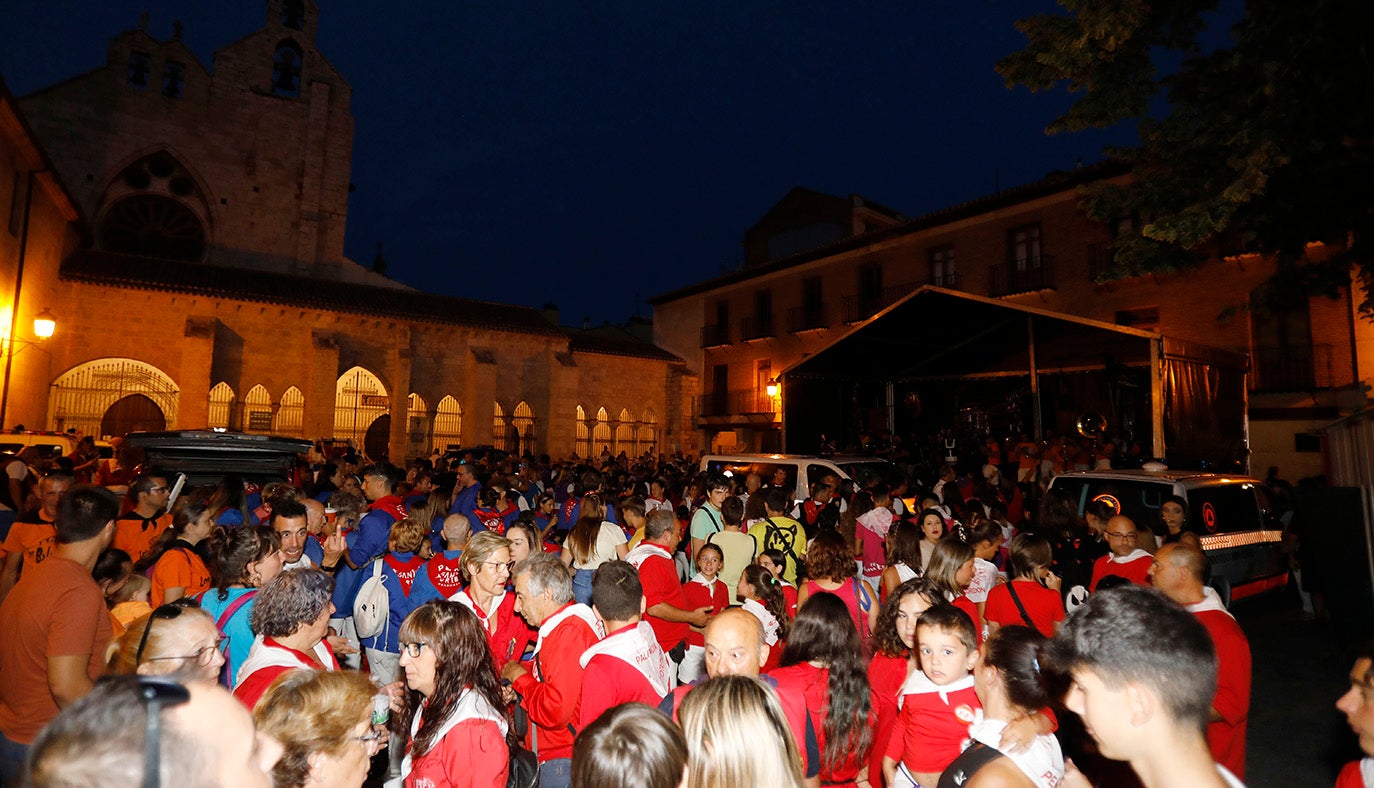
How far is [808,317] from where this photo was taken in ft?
88.3

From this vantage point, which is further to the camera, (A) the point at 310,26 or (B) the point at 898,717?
(A) the point at 310,26

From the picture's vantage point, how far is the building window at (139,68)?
2442 cm

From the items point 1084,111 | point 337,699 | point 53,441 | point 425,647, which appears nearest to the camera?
point 337,699

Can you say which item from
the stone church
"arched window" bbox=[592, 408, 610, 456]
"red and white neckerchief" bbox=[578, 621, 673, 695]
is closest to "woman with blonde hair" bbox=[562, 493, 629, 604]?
"red and white neckerchief" bbox=[578, 621, 673, 695]

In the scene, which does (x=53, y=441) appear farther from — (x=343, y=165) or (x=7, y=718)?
(x=343, y=165)

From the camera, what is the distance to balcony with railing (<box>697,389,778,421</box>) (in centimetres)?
2772

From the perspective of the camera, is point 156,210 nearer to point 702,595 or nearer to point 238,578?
point 238,578

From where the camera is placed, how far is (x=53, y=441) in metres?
10.3

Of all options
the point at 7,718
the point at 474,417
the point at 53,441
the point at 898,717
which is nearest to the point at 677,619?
the point at 898,717

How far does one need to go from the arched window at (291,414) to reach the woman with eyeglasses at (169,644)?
21.3m

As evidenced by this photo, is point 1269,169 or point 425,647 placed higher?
point 1269,169

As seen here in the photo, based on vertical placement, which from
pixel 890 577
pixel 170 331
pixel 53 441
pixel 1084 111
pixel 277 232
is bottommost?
pixel 890 577

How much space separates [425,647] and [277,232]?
2938 cm

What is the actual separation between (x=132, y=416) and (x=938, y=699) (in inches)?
952
